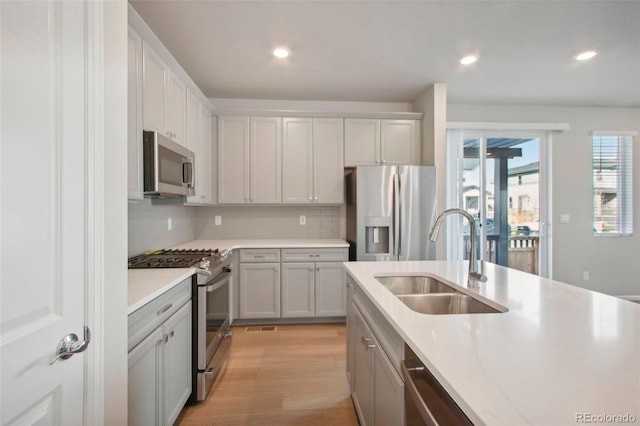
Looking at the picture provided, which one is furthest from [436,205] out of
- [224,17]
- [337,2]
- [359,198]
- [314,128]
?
[224,17]

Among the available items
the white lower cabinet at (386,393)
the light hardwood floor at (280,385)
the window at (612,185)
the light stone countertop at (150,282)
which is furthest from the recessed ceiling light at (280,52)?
the window at (612,185)

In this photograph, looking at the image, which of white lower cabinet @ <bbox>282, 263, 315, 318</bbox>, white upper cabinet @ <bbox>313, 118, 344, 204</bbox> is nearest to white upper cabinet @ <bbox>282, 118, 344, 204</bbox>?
white upper cabinet @ <bbox>313, 118, 344, 204</bbox>

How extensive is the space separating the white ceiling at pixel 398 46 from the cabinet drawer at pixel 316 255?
5.94ft

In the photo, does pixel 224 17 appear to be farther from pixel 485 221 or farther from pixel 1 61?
pixel 485 221

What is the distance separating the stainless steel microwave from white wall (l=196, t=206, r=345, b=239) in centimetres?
126

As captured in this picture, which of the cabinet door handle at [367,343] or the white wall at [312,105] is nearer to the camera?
the cabinet door handle at [367,343]

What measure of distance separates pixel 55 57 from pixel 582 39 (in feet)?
11.3

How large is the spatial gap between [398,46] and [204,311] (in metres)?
2.54

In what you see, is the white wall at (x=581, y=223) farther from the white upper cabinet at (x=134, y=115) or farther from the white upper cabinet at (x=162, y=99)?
the white upper cabinet at (x=134, y=115)

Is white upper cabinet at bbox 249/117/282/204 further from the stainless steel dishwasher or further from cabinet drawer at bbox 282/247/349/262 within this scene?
the stainless steel dishwasher

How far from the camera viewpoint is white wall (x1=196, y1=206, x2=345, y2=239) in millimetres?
3547

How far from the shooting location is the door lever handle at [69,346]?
0.75 meters

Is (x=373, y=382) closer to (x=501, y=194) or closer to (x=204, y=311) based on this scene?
(x=204, y=311)

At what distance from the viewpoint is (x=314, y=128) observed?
11.0ft
